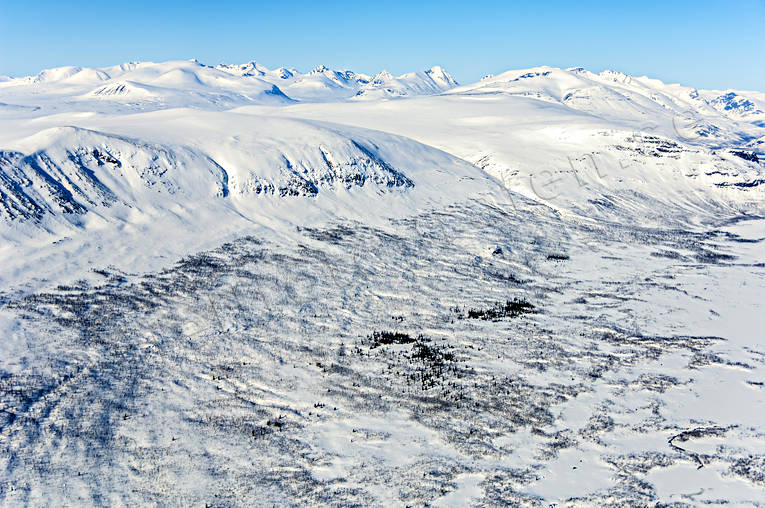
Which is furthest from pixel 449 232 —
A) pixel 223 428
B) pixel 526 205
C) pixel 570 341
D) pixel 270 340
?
pixel 223 428

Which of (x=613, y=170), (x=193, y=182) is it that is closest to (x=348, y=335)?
(x=193, y=182)

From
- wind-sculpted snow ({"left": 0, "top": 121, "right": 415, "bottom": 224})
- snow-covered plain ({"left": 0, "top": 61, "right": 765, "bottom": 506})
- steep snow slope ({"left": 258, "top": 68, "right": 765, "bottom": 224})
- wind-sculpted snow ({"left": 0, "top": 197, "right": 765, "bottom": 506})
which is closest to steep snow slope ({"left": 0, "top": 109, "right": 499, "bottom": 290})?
wind-sculpted snow ({"left": 0, "top": 121, "right": 415, "bottom": 224})

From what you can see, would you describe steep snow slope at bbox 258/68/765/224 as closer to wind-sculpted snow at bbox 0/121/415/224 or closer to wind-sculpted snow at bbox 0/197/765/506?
wind-sculpted snow at bbox 0/121/415/224

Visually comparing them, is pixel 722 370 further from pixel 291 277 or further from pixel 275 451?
pixel 291 277

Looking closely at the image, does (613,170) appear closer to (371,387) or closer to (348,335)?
(348,335)

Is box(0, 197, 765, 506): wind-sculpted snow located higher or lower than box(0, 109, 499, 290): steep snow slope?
lower
